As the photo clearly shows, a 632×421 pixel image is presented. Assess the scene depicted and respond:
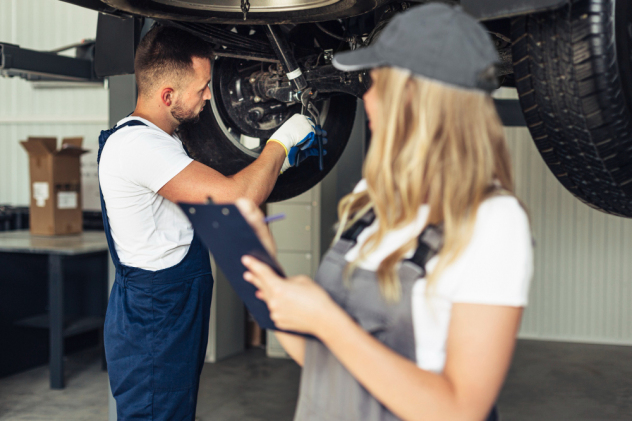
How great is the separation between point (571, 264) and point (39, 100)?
4.96 meters

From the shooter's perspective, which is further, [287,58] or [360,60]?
[287,58]

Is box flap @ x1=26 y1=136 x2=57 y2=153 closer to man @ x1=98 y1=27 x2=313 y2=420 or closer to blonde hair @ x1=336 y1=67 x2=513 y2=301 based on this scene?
man @ x1=98 y1=27 x2=313 y2=420

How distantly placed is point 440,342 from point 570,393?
3.19 m

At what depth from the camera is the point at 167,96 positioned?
169 cm

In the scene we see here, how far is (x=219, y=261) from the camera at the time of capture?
82 cm

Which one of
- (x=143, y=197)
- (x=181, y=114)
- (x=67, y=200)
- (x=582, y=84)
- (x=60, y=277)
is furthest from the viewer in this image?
(x=67, y=200)

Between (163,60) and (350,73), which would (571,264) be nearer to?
(350,73)

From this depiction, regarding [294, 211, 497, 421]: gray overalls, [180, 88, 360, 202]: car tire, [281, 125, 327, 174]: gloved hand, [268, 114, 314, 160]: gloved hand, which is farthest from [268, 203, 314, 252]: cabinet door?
[294, 211, 497, 421]: gray overalls

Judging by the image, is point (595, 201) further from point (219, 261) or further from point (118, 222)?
point (118, 222)

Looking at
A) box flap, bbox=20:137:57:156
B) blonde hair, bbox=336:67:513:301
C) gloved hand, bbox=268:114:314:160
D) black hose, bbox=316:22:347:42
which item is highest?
black hose, bbox=316:22:347:42

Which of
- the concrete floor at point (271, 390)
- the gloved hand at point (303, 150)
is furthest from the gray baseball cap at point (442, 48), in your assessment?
the concrete floor at point (271, 390)

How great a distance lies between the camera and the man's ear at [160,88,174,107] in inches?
66.3

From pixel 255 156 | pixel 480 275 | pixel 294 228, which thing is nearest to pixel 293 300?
pixel 480 275

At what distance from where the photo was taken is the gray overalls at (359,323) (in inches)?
29.9
